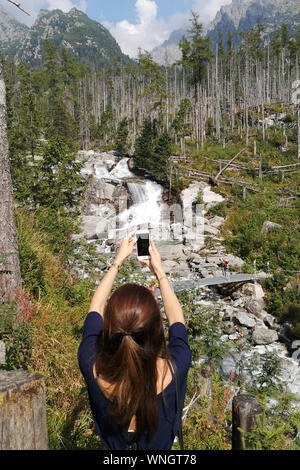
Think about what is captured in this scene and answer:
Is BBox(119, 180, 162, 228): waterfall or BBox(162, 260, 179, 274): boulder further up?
BBox(119, 180, 162, 228): waterfall

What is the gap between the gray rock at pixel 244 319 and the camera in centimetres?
932

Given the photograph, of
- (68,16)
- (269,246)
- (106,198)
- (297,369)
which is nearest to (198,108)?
(106,198)

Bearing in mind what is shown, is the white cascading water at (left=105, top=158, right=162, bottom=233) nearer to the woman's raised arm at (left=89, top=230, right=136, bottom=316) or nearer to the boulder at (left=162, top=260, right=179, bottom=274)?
the boulder at (left=162, top=260, right=179, bottom=274)

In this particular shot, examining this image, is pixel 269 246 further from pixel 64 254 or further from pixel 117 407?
pixel 117 407

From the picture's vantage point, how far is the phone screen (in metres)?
1.89

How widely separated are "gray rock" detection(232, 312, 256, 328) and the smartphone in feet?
27.5

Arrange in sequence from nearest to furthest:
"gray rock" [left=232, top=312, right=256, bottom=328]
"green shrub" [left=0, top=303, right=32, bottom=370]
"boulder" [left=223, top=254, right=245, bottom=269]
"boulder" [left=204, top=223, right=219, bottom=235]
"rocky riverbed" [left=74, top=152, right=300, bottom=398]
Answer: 1. "green shrub" [left=0, top=303, right=32, bottom=370]
2. "rocky riverbed" [left=74, top=152, right=300, bottom=398]
3. "gray rock" [left=232, top=312, right=256, bottom=328]
4. "boulder" [left=223, top=254, right=245, bottom=269]
5. "boulder" [left=204, top=223, right=219, bottom=235]

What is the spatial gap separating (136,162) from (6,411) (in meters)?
30.1

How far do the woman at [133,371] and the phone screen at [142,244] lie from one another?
0.55 meters

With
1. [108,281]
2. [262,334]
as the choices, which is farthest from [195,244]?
[108,281]

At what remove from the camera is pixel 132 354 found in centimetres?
126

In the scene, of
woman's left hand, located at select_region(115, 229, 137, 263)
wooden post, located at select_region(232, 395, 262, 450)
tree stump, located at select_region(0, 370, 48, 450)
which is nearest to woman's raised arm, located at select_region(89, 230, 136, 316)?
woman's left hand, located at select_region(115, 229, 137, 263)

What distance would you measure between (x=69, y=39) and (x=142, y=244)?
193 meters

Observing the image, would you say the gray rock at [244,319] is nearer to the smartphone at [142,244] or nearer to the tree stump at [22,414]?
the smartphone at [142,244]
